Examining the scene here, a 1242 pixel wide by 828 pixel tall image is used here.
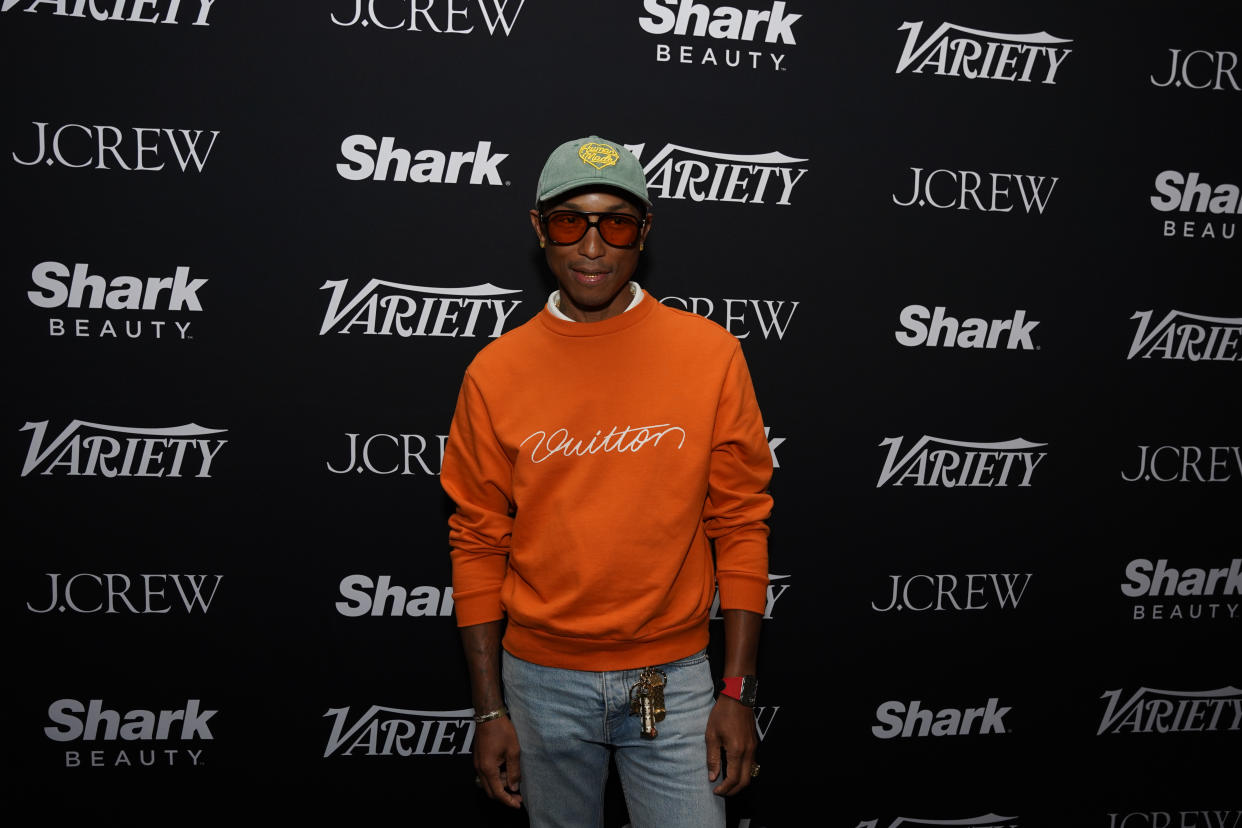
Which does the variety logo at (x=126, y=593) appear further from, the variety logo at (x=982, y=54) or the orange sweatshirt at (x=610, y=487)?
the variety logo at (x=982, y=54)

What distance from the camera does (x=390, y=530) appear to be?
210 cm

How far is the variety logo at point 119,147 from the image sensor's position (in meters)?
1.93

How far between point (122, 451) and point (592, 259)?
1.39m

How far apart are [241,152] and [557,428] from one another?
1.18m

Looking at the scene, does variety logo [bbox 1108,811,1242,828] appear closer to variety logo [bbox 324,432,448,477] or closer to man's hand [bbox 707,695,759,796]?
man's hand [bbox 707,695,759,796]

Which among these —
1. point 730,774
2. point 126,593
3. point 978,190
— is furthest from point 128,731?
point 978,190

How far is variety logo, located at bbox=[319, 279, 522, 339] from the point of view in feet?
6.63

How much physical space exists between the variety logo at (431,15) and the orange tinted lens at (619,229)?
884 millimetres

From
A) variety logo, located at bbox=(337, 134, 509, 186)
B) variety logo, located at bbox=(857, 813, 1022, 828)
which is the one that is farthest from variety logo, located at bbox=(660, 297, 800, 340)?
variety logo, located at bbox=(857, 813, 1022, 828)

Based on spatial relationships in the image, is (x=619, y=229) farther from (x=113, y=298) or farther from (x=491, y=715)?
(x=113, y=298)

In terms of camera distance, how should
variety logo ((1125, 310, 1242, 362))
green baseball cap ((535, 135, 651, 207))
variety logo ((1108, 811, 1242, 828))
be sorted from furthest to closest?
1. variety logo ((1108, 811, 1242, 828))
2. variety logo ((1125, 310, 1242, 362))
3. green baseball cap ((535, 135, 651, 207))

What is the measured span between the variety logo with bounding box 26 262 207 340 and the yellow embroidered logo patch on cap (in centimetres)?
114

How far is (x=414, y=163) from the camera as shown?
200 cm

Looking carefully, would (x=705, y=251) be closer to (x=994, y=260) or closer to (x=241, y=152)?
(x=994, y=260)
